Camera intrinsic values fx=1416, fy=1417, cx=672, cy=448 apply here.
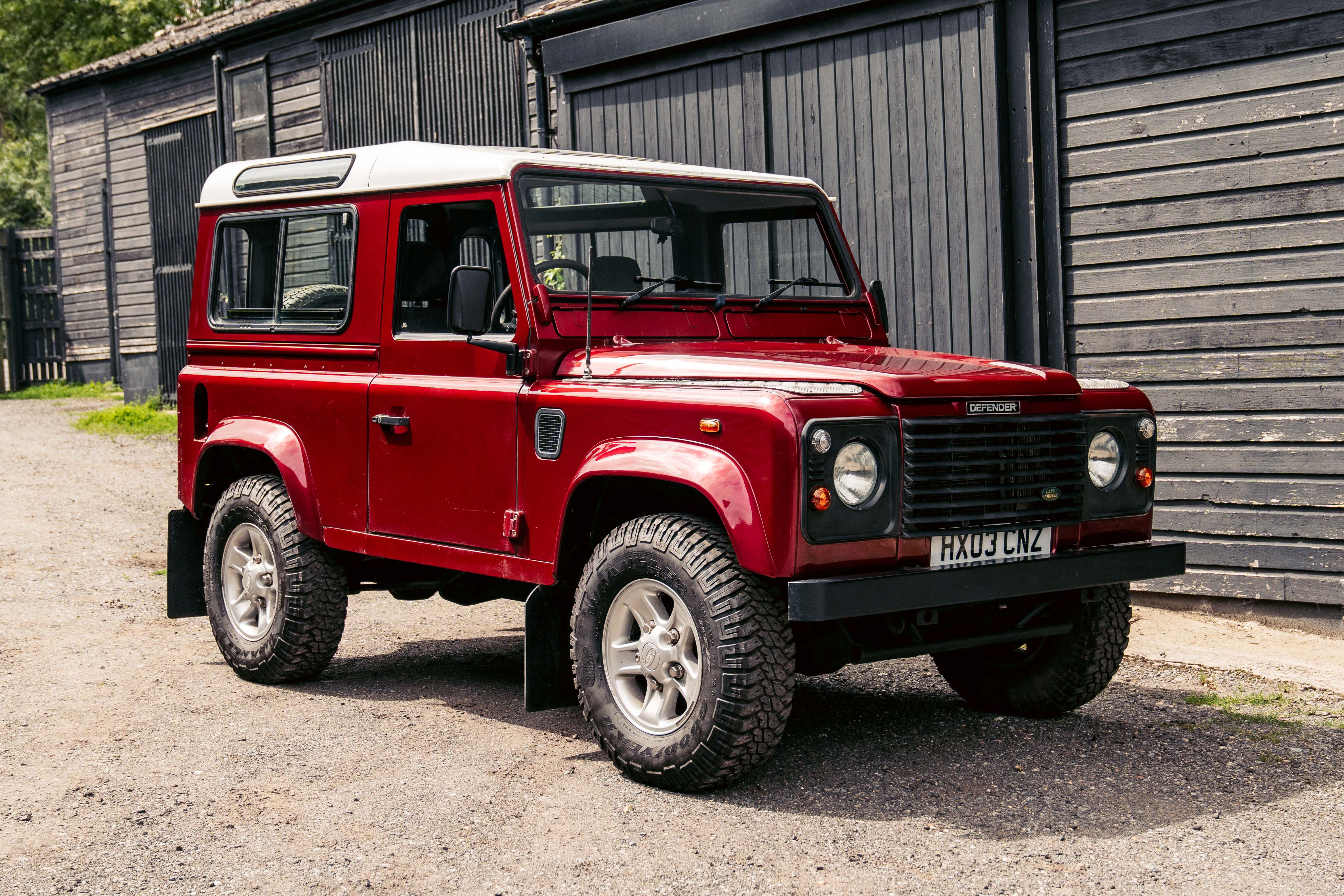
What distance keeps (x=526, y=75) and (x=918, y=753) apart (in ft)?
28.5

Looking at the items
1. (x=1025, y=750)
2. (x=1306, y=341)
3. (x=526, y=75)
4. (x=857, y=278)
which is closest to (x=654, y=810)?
(x=1025, y=750)

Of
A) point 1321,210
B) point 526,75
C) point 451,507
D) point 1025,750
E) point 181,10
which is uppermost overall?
point 181,10

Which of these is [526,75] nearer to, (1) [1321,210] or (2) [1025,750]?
(1) [1321,210]

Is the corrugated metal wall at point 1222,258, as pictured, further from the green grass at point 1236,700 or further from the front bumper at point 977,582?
the front bumper at point 977,582

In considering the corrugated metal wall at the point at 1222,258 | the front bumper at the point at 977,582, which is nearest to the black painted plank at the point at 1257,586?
the corrugated metal wall at the point at 1222,258

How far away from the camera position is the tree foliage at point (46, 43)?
3167 centimetres

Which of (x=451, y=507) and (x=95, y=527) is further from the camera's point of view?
(x=95, y=527)

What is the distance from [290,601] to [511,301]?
5.53ft

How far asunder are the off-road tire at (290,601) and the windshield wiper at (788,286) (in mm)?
2104

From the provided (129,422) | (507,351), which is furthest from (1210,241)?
(129,422)

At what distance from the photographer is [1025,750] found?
4957 millimetres

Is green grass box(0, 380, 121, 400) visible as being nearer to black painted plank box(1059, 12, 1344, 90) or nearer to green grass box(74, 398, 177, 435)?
green grass box(74, 398, 177, 435)

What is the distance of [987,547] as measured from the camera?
4.43 meters

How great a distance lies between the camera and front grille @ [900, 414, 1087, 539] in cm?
424
